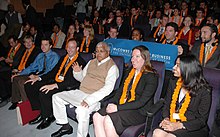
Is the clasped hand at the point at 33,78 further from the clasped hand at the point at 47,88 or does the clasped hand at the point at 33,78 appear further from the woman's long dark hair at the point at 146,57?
the woman's long dark hair at the point at 146,57

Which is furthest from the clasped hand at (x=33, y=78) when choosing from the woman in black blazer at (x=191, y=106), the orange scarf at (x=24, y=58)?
the woman in black blazer at (x=191, y=106)

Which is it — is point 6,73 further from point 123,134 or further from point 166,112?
point 166,112

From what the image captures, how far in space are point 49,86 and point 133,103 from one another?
1253 millimetres

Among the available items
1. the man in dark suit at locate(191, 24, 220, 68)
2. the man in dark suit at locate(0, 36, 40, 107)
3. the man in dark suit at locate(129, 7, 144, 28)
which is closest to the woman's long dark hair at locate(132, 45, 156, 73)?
the man in dark suit at locate(191, 24, 220, 68)

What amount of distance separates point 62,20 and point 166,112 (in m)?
6.03

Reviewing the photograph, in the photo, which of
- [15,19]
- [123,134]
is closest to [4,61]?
[15,19]

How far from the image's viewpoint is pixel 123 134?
7.07 feet

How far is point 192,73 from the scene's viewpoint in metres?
1.98

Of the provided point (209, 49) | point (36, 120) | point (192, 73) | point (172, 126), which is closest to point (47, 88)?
point (36, 120)

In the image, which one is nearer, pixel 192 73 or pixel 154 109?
pixel 192 73

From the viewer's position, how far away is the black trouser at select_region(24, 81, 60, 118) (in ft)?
9.73

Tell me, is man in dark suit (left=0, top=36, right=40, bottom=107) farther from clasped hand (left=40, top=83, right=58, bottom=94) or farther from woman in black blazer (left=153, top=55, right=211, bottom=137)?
woman in black blazer (left=153, top=55, right=211, bottom=137)

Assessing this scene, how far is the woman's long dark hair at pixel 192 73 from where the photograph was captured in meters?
1.98

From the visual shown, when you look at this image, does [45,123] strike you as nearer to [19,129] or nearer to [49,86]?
[19,129]
